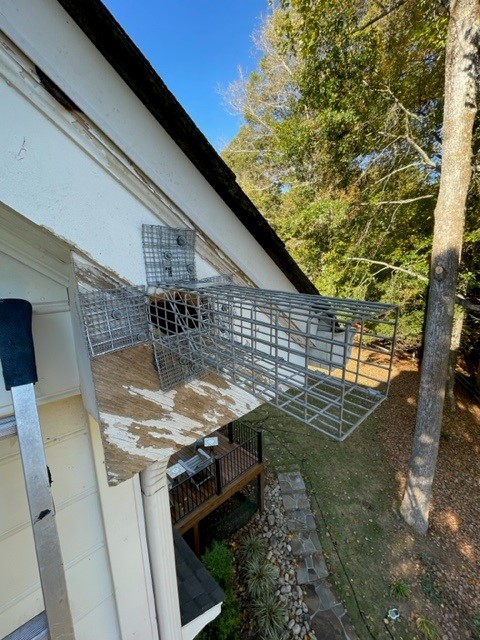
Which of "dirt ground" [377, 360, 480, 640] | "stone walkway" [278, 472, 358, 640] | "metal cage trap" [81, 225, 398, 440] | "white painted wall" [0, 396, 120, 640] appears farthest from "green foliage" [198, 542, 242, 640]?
"metal cage trap" [81, 225, 398, 440]

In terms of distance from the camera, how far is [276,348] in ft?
3.15

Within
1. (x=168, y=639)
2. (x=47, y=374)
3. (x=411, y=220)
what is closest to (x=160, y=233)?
(x=47, y=374)

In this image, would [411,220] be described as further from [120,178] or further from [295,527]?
[120,178]

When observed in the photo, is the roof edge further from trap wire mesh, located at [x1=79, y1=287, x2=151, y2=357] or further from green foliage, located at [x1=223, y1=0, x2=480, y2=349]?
green foliage, located at [x1=223, y1=0, x2=480, y2=349]

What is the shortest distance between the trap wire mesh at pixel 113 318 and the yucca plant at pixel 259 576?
6281mm

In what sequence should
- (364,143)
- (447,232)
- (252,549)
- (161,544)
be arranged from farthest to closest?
(364,143), (252,549), (447,232), (161,544)

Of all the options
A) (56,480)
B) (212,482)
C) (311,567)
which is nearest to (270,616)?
(311,567)

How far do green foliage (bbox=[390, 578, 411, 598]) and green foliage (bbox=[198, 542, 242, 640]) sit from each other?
296cm

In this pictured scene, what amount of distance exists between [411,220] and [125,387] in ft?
37.6

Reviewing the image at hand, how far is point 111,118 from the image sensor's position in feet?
3.56

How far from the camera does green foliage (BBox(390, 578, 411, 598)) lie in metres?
5.10

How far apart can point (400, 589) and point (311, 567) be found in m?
1.63

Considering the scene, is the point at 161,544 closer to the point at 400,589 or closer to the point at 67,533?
the point at 67,533

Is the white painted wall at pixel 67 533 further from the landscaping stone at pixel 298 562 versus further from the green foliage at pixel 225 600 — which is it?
the landscaping stone at pixel 298 562
